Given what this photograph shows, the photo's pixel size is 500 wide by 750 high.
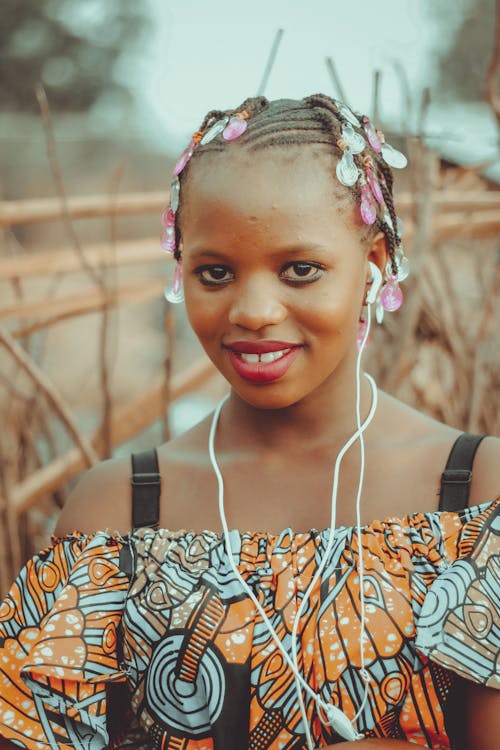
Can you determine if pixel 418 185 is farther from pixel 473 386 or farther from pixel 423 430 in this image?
pixel 423 430

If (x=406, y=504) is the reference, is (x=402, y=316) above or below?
above

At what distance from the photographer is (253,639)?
1.31 metres

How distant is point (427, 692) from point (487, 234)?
6.98 feet

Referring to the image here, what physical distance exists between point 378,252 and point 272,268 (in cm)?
22

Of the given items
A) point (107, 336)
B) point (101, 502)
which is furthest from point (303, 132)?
point (107, 336)


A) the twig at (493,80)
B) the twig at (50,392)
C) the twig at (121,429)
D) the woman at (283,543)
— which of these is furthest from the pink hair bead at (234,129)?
the twig at (121,429)

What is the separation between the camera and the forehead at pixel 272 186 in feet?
4.28

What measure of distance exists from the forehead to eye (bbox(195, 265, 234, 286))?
2.8 inches

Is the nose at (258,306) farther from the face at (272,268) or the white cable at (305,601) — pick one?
the white cable at (305,601)

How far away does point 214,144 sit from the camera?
1379mm

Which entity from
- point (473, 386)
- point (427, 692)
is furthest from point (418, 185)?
point (427, 692)

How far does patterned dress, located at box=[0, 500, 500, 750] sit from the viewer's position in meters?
1.27

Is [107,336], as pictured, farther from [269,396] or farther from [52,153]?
[269,396]

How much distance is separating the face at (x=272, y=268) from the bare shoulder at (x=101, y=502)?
291 millimetres
